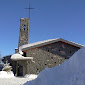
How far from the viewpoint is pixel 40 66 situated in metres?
14.8

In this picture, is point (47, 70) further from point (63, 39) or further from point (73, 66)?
point (63, 39)

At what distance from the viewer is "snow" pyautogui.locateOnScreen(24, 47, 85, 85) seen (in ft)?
12.5

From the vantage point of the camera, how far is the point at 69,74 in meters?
4.38

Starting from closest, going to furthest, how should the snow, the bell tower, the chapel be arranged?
the snow, the chapel, the bell tower

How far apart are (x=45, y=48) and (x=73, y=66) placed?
1070 cm

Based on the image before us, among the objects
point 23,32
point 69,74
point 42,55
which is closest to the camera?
point 69,74

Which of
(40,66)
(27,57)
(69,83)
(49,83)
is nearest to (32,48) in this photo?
(27,57)

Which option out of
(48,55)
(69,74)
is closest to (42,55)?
(48,55)

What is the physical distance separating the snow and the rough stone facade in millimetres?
9071

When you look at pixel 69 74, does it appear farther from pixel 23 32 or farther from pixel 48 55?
pixel 23 32

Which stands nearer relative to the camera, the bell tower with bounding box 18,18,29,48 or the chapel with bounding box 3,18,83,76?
the chapel with bounding box 3,18,83,76

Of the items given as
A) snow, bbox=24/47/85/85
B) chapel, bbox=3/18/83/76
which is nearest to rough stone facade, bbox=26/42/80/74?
chapel, bbox=3/18/83/76

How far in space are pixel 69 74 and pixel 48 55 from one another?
1079 centimetres

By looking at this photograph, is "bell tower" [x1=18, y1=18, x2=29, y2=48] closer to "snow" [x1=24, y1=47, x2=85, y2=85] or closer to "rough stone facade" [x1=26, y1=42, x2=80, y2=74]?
"rough stone facade" [x1=26, y1=42, x2=80, y2=74]
